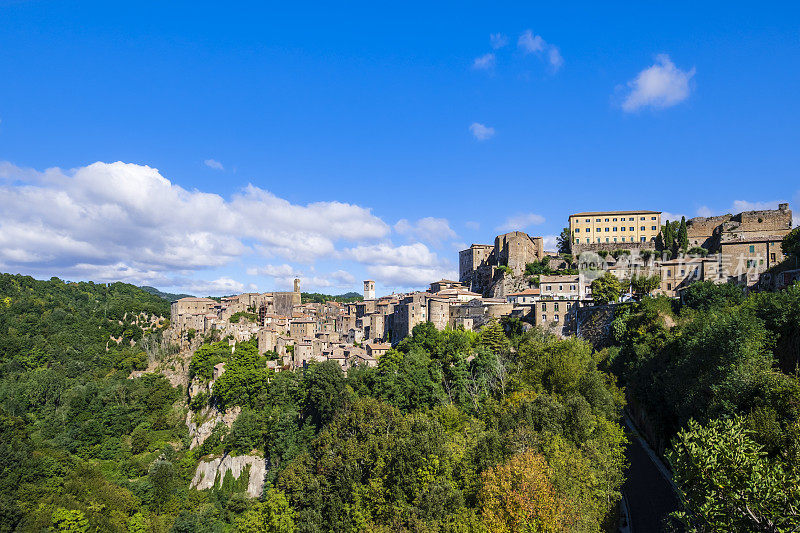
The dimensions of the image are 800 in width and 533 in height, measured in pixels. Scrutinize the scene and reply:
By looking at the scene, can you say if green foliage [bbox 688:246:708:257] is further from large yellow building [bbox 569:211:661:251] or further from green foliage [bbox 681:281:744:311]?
green foliage [bbox 681:281:744:311]

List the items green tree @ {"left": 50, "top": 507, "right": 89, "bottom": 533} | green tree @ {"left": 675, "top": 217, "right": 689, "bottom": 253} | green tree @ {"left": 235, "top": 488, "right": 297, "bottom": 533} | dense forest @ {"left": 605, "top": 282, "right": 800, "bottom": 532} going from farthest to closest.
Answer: green tree @ {"left": 675, "top": 217, "right": 689, "bottom": 253}
green tree @ {"left": 50, "top": 507, "right": 89, "bottom": 533}
green tree @ {"left": 235, "top": 488, "right": 297, "bottom": 533}
dense forest @ {"left": 605, "top": 282, "right": 800, "bottom": 532}

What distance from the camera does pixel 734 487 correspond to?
12.1m

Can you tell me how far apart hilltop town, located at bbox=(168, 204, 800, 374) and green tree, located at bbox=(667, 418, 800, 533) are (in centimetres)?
2926

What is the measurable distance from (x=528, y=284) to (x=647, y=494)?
116 feet

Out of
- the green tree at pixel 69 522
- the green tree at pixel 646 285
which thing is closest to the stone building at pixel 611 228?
the green tree at pixel 646 285

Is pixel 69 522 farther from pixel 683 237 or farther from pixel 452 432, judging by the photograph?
pixel 683 237

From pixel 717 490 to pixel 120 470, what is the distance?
50.2 m

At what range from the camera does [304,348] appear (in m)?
56.1

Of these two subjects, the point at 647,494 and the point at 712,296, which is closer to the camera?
the point at 647,494

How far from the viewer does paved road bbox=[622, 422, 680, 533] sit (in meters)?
21.8

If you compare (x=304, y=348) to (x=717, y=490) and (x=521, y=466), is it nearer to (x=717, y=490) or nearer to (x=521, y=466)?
(x=521, y=466)

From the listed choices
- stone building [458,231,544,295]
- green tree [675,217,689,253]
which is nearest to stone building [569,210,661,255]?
stone building [458,231,544,295]

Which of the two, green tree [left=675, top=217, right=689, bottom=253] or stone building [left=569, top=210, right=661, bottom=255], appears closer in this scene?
green tree [left=675, top=217, right=689, bottom=253]

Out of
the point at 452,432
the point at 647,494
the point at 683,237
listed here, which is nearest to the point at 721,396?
the point at 647,494
